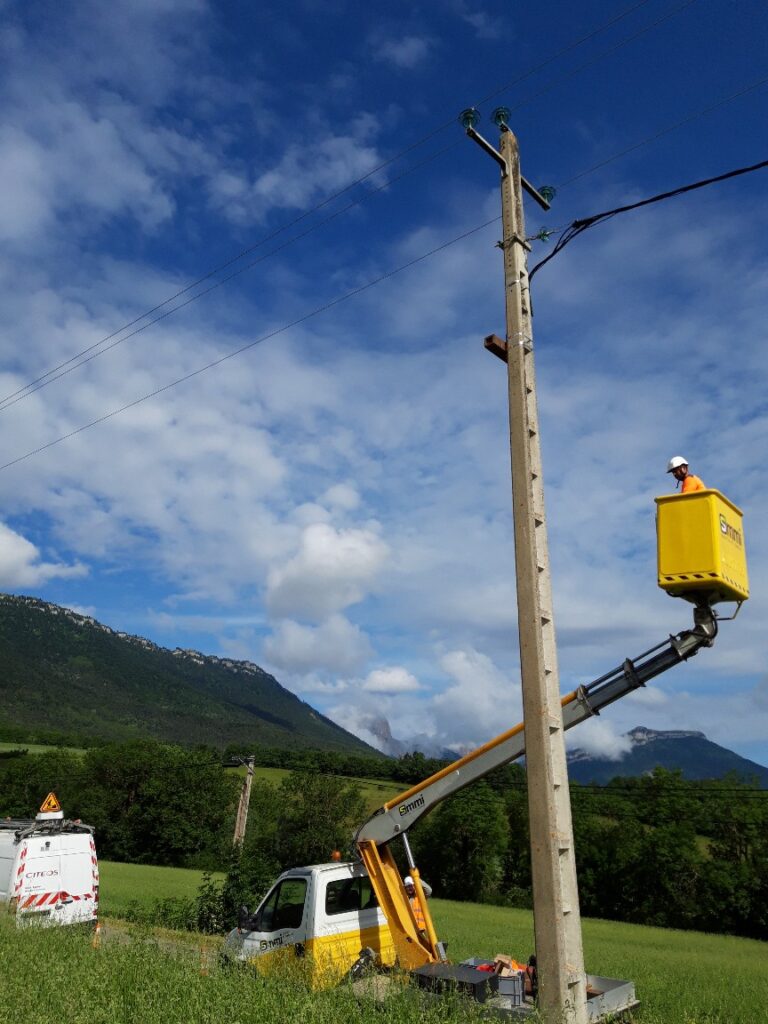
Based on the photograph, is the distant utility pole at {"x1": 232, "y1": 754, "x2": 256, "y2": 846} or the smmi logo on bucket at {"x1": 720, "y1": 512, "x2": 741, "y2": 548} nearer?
the smmi logo on bucket at {"x1": 720, "y1": 512, "x2": 741, "y2": 548}

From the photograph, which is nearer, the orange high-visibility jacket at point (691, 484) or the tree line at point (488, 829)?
the orange high-visibility jacket at point (691, 484)

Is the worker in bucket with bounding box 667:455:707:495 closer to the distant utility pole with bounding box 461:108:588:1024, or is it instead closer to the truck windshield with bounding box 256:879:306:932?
the distant utility pole with bounding box 461:108:588:1024

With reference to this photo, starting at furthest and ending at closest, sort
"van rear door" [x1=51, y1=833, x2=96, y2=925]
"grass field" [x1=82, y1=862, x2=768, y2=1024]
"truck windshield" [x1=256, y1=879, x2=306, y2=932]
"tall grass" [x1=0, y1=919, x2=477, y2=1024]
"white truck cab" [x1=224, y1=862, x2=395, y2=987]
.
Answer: "van rear door" [x1=51, y1=833, x2=96, y2=925] < "truck windshield" [x1=256, y1=879, x2=306, y2=932] < "white truck cab" [x1=224, y1=862, x2=395, y2=987] < "grass field" [x1=82, y1=862, x2=768, y2=1024] < "tall grass" [x1=0, y1=919, x2=477, y2=1024]

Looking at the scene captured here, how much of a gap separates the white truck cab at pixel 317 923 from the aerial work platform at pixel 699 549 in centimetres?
724

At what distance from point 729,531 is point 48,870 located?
16913 millimetres

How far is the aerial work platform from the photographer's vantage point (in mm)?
7477

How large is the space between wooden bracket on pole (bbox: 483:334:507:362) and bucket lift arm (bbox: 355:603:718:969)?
3.52 metres

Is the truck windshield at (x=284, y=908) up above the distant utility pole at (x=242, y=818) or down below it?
below

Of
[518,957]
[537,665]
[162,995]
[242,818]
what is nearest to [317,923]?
[162,995]

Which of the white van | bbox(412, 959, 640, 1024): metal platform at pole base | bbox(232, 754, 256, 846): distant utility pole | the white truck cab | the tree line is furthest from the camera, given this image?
the tree line

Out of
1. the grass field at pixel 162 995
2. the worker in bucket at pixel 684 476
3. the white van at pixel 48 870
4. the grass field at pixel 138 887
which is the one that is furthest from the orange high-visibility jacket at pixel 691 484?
the grass field at pixel 138 887

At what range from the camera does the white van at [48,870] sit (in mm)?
16516

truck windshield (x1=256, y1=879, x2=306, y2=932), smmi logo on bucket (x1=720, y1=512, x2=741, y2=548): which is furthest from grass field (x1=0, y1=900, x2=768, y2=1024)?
smmi logo on bucket (x1=720, y1=512, x2=741, y2=548)

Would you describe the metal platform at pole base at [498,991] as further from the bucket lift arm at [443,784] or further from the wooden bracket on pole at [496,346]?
the wooden bracket on pole at [496,346]
